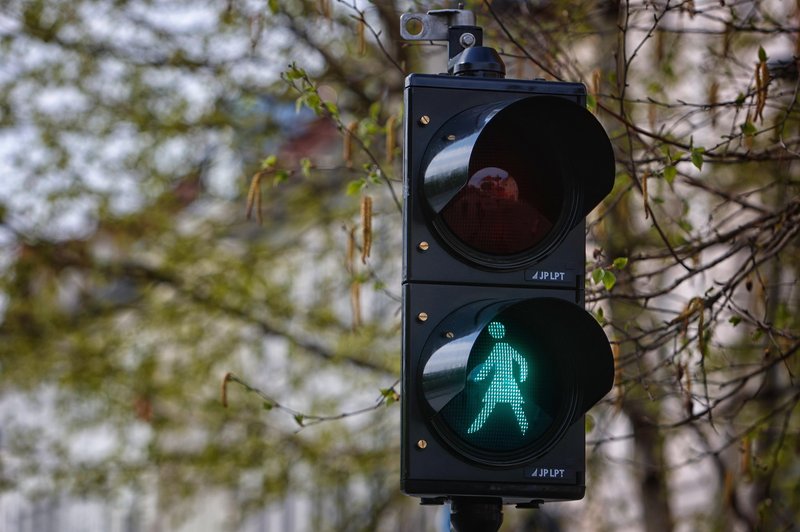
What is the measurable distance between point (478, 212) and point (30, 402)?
9348 millimetres

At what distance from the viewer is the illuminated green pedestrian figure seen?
156 inches

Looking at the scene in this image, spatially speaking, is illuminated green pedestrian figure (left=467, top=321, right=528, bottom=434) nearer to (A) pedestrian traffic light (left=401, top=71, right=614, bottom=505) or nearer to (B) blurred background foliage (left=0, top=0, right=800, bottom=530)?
(A) pedestrian traffic light (left=401, top=71, right=614, bottom=505)

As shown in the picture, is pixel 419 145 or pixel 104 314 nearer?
pixel 419 145

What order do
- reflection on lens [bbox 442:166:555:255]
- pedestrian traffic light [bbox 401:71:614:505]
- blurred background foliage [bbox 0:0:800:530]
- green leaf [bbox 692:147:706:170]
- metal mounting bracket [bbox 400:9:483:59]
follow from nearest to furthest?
pedestrian traffic light [bbox 401:71:614:505]
reflection on lens [bbox 442:166:555:255]
metal mounting bracket [bbox 400:9:483:59]
green leaf [bbox 692:147:706:170]
blurred background foliage [bbox 0:0:800:530]

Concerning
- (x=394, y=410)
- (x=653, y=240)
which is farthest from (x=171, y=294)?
(x=653, y=240)

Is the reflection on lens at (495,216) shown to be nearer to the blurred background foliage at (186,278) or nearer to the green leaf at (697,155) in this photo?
the green leaf at (697,155)

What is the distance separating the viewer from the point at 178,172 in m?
12.3

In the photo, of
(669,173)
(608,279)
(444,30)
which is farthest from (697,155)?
(444,30)

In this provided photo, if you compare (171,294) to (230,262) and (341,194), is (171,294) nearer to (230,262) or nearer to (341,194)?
(230,262)

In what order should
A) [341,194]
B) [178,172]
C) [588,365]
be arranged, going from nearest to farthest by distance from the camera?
A: [588,365] → [178,172] → [341,194]

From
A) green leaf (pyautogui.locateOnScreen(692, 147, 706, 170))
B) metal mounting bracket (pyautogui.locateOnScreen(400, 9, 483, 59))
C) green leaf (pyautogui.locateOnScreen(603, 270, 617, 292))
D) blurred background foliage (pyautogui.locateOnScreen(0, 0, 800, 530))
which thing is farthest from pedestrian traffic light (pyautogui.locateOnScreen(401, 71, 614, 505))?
blurred background foliage (pyautogui.locateOnScreen(0, 0, 800, 530))

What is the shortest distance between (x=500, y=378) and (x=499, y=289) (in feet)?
0.90

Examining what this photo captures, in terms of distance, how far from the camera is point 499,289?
4.09m

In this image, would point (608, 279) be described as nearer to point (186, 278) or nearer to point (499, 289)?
point (499, 289)
